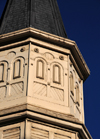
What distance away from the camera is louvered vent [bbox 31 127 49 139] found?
22.4 m

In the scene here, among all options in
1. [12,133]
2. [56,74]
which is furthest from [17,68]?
[12,133]

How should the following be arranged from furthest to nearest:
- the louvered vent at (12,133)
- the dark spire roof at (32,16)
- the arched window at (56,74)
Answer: the dark spire roof at (32,16) → the arched window at (56,74) → the louvered vent at (12,133)

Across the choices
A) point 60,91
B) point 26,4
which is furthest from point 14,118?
point 26,4

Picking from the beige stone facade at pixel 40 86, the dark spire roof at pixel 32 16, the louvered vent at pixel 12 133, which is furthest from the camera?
the dark spire roof at pixel 32 16

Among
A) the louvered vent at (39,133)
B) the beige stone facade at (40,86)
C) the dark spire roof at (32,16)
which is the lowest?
the louvered vent at (39,133)

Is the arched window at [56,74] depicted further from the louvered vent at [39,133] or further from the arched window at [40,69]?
the louvered vent at [39,133]

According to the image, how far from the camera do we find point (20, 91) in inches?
941

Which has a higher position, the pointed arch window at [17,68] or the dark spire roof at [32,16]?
the dark spire roof at [32,16]

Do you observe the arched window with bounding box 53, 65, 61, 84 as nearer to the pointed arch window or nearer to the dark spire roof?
the pointed arch window

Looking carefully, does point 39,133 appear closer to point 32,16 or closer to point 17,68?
point 17,68

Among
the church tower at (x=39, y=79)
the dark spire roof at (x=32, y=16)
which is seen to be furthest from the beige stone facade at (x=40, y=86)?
the dark spire roof at (x=32, y=16)

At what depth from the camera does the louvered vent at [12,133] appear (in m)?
22.4

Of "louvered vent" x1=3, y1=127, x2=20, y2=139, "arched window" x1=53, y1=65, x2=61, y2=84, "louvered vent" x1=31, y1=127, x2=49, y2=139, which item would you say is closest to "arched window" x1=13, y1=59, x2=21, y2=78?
"arched window" x1=53, y1=65, x2=61, y2=84

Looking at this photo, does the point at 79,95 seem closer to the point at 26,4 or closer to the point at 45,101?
the point at 45,101
